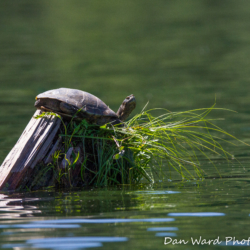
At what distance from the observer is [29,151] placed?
21.5 ft

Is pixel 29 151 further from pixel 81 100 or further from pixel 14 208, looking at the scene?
pixel 14 208

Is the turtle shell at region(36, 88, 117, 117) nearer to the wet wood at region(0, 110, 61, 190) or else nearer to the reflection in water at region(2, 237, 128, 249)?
the wet wood at region(0, 110, 61, 190)

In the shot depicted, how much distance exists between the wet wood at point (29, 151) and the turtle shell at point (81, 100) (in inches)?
11.2

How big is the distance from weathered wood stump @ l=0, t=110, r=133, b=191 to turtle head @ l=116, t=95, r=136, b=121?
→ 53 cm

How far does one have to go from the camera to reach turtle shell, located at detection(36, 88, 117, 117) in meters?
6.79

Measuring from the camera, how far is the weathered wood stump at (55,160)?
21.4 feet

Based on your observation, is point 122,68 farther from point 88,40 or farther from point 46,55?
point 88,40

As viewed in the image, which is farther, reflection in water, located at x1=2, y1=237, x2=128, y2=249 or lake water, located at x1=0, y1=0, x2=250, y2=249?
lake water, located at x1=0, y1=0, x2=250, y2=249

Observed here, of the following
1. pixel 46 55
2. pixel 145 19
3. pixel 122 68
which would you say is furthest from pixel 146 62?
pixel 145 19

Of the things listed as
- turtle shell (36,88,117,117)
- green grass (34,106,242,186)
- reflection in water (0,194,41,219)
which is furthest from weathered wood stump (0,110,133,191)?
reflection in water (0,194,41,219)

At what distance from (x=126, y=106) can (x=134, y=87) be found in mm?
10278

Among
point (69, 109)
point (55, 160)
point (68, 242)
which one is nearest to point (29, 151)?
point (55, 160)

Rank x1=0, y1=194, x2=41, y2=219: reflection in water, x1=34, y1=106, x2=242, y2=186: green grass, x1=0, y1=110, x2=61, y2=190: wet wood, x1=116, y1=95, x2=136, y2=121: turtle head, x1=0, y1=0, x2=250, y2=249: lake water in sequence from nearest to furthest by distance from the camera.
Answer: x1=0, y1=0, x2=250, y2=249: lake water, x1=0, y1=194, x2=41, y2=219: reflection in water, x1=0, y1=110, x2=61, y2=190: wet wood, x1=34, y1=106, x2=242, y2=186: green grass, x1=116, y1=95, x2=136, y2=121: turtle head

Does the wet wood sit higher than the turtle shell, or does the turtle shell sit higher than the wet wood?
the turtle shell
